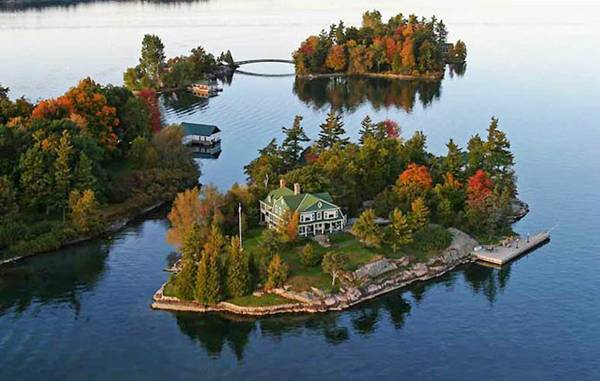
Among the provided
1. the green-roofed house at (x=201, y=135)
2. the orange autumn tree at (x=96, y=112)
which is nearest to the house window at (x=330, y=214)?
the orange autumn tree at (x=96, y=112)

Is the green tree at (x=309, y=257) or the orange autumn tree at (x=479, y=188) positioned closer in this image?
the green tree at (x=309, y=257)

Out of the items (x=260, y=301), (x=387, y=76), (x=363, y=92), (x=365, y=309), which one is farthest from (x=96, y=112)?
(x=387, y=76)

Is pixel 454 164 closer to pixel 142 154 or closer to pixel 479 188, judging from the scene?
pixel 479 188

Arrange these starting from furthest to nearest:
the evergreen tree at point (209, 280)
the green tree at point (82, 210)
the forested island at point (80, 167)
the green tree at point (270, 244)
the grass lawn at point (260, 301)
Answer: the green tree at point (82, 210)
the forested island at point (80, 167)
the green tree at point (270, 244)
the grass lawn at point (260, 301)
the evergreen tree at point (209, 280)

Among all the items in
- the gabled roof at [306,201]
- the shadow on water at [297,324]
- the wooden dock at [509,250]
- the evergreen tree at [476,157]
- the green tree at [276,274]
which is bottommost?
the shadow on water at [297,324]

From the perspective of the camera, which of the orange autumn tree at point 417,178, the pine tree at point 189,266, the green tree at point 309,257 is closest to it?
the pine tree at point 189,266

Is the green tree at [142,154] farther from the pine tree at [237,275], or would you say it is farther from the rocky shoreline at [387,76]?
the rocky shoreline at [387,76]

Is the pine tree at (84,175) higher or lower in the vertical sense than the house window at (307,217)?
higher
